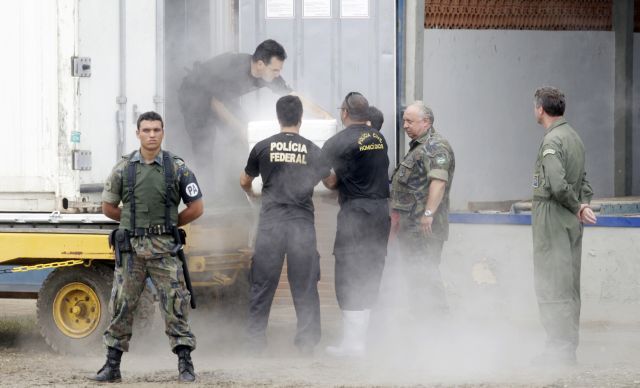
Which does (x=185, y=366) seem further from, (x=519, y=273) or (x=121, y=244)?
(x=519, y=273)

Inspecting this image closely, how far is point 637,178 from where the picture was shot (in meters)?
13.4

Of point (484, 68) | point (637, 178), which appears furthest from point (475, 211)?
point (637, 178)

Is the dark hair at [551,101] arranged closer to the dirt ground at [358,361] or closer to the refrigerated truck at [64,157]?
the dirt ground at [358,361]

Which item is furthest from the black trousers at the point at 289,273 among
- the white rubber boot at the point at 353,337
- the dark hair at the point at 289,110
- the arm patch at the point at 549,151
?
the arm patch at the point at 549,151

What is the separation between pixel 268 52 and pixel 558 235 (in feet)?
9.27

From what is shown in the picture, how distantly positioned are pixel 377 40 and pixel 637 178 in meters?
4.18

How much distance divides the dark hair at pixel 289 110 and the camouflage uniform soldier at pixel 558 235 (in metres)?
1.75

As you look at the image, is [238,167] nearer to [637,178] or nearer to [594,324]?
[594,324]

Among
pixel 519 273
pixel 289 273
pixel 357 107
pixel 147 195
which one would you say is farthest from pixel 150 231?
pixel 519 273

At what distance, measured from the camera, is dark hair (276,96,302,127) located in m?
8.52

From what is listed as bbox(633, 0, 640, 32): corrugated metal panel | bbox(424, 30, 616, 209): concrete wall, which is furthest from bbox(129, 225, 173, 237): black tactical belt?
bbox(633, 0, 640, 32): corrugated metal panel

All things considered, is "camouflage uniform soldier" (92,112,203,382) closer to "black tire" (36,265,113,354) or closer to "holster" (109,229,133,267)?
"holster" (109,229,133,267)

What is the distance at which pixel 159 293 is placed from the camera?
24.6ft

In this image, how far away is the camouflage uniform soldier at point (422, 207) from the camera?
9047 millimetres
